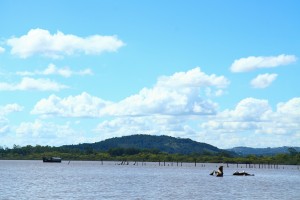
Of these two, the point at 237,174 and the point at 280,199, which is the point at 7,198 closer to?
the point at 280,199

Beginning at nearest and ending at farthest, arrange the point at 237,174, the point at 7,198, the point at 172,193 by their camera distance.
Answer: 1. the point at 7,198
2. the point at 172,193
3. the point at 237,174

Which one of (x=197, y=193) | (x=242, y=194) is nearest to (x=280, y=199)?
(x=242, y=194)

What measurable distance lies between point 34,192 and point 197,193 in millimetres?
28322

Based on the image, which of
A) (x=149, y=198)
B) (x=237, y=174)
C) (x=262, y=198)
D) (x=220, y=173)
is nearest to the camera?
(x=149, y=198)

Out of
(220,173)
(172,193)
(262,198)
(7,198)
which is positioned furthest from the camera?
(220,173)

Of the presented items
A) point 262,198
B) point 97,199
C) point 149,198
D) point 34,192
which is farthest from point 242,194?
point 34,192

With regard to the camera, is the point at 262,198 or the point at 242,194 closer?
the point at 262,198

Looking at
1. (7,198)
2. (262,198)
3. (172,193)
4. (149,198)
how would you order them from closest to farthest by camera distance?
1. (7,198)
2. (149,198)
3. (262,198)
4. (172,193)

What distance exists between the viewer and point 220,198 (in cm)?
8344

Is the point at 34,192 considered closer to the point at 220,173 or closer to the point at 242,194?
the point at 242,194

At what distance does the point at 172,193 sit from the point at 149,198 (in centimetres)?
1201

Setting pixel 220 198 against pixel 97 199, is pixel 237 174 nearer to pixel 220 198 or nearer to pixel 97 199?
pixel 220 198

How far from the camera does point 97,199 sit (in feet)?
253

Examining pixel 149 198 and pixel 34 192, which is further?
pixel 34 192
